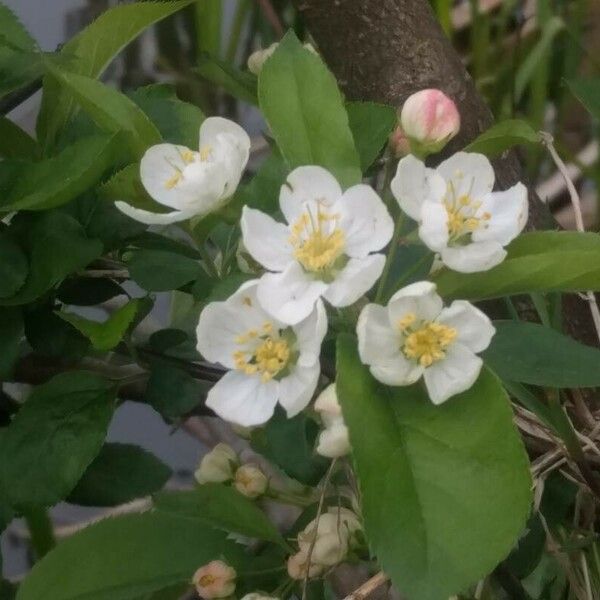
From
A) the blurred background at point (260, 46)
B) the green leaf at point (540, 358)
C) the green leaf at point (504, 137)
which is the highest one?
the green leaf at point (504, 137)

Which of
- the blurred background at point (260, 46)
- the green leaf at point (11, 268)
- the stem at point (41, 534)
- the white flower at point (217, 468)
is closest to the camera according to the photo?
the green leaf at point (11, 268)

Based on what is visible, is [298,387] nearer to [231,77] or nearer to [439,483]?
[439,483]

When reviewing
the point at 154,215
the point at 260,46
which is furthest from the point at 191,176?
the point at 260,46

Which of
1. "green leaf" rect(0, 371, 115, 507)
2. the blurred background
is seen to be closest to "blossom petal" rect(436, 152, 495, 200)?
"green leaf" rect(0, 371, 115, 507)

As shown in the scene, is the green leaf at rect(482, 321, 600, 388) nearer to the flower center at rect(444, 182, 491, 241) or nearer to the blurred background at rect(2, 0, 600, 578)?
the flower center at rect(444, 182, 491, 241)

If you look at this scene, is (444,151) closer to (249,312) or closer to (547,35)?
(249,312)

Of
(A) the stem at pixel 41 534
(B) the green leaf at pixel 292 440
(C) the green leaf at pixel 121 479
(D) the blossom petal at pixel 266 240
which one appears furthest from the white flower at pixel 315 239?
(A) the stem at pixel 41 534

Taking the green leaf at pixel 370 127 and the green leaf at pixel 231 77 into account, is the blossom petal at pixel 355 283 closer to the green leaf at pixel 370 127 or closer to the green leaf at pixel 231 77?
the green leaf at pixel 370 127

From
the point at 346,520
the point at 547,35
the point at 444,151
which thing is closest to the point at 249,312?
the point at 346,520
